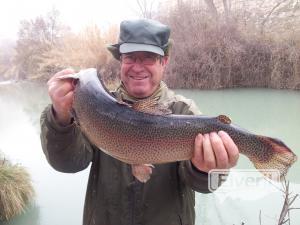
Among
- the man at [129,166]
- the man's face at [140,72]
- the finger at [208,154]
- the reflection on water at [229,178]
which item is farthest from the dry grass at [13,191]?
the finger at [208,154]

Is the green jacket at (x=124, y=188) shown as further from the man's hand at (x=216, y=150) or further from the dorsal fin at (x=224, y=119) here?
the dorsal fin at (x=224, y=119)

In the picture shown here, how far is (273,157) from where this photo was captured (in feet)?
5.59

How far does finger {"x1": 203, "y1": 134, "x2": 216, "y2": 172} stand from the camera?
1.61 m

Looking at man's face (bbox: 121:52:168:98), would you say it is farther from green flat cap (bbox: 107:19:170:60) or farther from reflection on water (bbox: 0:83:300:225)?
reflection on water (bbox: 0:83:300:225)

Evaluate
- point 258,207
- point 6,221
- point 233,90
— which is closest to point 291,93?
point 233,90

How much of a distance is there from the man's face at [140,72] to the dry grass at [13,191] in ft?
11.6

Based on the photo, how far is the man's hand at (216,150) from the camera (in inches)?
63.5

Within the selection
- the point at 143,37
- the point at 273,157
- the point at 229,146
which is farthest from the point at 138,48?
the point at 273,157

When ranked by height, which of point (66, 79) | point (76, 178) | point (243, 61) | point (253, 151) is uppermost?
point (66, 79)

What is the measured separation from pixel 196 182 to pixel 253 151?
309mm

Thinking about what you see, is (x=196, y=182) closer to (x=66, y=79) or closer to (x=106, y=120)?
(x=106, y=120)

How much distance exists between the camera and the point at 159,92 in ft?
6.91

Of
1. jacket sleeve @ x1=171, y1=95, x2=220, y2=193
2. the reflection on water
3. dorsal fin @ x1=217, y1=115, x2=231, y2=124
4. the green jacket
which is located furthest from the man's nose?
the reflection on water

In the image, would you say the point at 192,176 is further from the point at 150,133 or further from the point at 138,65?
the point at 138,65
